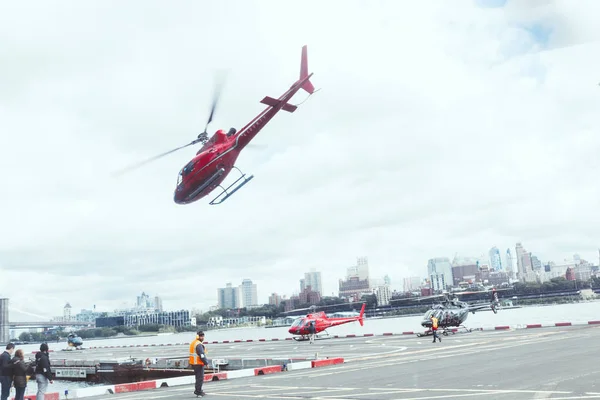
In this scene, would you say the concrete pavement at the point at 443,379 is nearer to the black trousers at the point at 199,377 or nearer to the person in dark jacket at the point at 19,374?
the black trousers at the point at 199,377

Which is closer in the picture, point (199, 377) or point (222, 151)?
point (199, 377)

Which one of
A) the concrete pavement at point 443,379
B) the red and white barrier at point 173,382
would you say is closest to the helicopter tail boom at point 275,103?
the red and white barrier at point 173,382

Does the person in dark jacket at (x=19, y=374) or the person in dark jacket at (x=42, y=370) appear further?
the person in dark jacket at (x=42, y=370)

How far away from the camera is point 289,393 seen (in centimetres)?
1619

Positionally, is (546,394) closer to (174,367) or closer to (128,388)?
(128,388)

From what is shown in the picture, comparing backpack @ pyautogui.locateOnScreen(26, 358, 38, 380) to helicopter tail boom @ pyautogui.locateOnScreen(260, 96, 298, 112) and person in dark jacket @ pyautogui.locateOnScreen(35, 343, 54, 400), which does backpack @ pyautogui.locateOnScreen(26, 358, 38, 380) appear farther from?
helicopter tail boom @ pyautogui.locateOnScreen(260, 96, 298, 112)

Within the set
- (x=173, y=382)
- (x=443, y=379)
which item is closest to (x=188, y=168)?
(x=173, y=382)

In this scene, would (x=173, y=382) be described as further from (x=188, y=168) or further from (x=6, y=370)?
(x=188, y=168)

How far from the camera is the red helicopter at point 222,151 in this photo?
36812mm

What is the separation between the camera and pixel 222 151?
37.5 m

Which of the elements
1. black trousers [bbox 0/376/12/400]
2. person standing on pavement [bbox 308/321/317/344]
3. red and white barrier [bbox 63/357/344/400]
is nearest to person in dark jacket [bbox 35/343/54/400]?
black trousers [bbox 0/376/12/400]

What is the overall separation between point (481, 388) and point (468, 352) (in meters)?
13.4

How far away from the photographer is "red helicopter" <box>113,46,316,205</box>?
36.8m

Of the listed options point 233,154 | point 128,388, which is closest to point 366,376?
point 128,388
